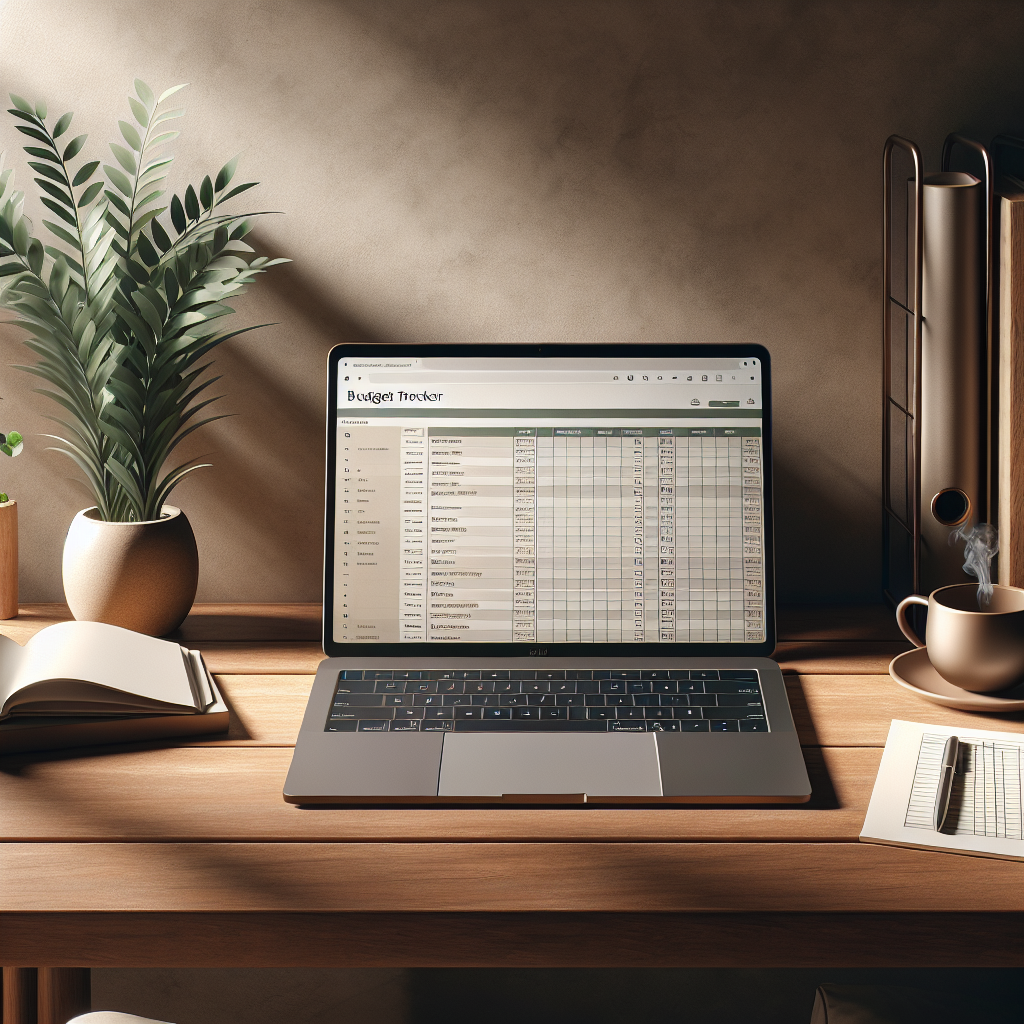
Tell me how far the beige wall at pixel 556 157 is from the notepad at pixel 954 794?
0.43 meters

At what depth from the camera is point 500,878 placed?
0.73 meters

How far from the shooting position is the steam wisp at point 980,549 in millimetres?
1022

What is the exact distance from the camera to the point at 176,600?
3.77 ft

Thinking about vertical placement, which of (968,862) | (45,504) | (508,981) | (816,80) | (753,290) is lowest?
(508,981)

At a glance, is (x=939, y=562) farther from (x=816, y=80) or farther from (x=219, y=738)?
(x=219, y=738)

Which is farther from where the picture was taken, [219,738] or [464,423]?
[464,423]

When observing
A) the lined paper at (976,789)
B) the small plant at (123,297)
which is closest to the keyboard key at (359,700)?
the small plant at (123,297)

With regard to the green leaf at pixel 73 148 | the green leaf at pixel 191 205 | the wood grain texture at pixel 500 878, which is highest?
the green leaf at pixel 73 148

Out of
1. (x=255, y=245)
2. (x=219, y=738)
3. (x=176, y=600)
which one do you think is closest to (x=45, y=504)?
(x=176, y=600)

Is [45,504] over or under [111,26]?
under

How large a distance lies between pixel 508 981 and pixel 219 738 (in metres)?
0.69

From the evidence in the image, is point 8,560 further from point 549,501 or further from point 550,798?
point 550,798

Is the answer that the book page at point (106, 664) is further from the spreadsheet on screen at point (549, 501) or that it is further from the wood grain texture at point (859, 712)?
the wood grain texture at point (859, 712)

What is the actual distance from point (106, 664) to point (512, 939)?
1.53 feet
